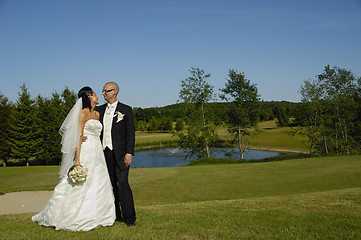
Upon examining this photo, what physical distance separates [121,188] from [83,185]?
2.35 ft

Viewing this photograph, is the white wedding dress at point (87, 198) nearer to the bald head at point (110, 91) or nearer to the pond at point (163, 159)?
the bald head at point (110, 91)

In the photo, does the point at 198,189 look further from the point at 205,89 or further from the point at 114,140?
the point at 205,89

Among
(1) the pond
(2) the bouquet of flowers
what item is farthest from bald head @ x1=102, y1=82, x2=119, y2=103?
(1) the pond

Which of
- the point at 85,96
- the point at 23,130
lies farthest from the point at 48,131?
the point at 85,96

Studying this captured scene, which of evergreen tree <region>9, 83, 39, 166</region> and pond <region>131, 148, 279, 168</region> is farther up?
evergreen tree <region>9, 83, 39, 166</region>

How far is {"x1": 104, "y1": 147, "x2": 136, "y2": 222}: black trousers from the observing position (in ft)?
17.6

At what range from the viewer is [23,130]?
113 ft

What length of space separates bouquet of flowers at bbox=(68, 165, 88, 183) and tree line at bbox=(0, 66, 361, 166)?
3030cm

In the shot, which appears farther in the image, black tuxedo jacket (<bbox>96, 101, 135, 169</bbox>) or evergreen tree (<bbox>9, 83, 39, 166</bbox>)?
evergreen tree (<bbox>9, 83, 39, 166</bbox>)

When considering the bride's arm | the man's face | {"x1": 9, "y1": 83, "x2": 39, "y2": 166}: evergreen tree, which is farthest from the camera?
{"x1": 9, "y1": 83, "x2": 39, "y2": 166}: evergreen tree

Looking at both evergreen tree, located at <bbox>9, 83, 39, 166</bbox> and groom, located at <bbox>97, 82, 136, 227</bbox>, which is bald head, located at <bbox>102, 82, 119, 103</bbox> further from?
evergreen tree, located at <bbox>9, 83, 39, 166</bbox>

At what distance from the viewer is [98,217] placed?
16.8 ft

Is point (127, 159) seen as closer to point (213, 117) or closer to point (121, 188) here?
point (121, 188)

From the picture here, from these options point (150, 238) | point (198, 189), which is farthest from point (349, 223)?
point (198, 189)
